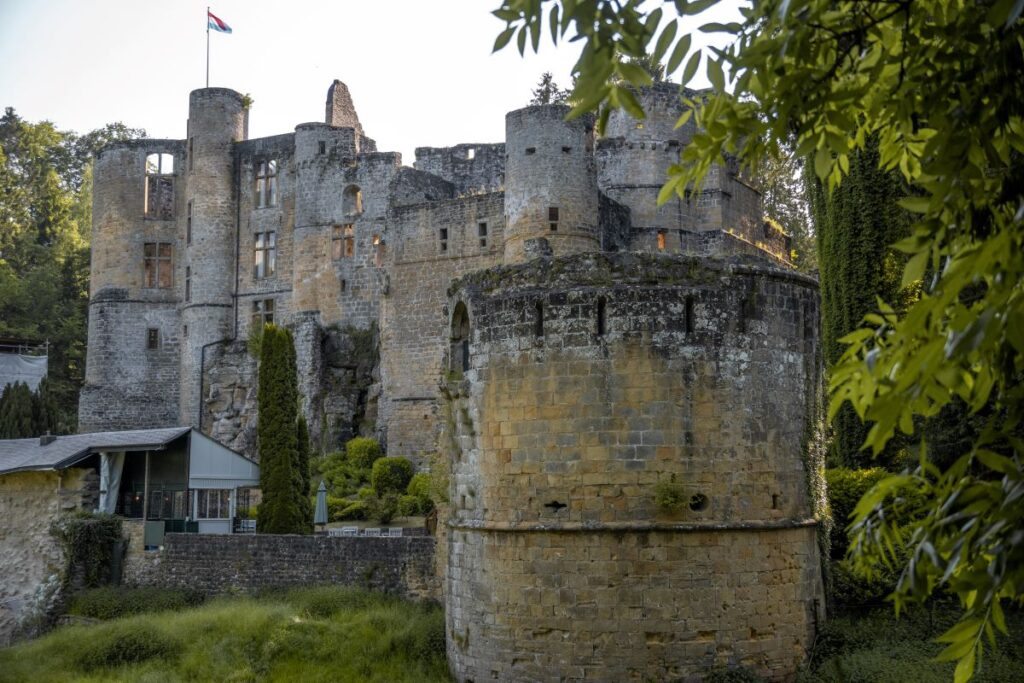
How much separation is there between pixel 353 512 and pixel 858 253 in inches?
564

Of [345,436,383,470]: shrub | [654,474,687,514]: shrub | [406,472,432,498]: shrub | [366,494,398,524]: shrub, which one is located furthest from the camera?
[345,436,383,470]: shrub

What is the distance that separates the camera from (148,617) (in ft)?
63.9

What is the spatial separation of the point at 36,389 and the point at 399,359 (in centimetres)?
1627

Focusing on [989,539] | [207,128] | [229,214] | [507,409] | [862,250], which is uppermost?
[207,128]

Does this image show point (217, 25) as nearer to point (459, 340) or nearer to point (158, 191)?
point (158, 191)

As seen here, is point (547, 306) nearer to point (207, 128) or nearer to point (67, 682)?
point (67, 682)

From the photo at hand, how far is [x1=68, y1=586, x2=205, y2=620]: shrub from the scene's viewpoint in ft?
68.6

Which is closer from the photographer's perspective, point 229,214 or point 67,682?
point 67,682

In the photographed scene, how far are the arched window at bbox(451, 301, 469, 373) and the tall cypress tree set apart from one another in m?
9.08

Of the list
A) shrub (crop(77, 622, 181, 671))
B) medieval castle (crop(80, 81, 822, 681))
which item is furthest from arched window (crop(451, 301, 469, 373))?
shrub (crop(77, 622, 181, 671))

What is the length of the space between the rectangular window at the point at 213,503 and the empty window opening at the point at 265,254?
17.6 metres

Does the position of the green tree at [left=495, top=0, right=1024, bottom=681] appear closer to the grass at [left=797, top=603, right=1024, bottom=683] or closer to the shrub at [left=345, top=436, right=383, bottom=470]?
the grass at [left=797, top=603, right=1024, bottom=683]

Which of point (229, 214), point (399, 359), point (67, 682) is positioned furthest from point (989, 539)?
point (229, 214)

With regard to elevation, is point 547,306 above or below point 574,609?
above
